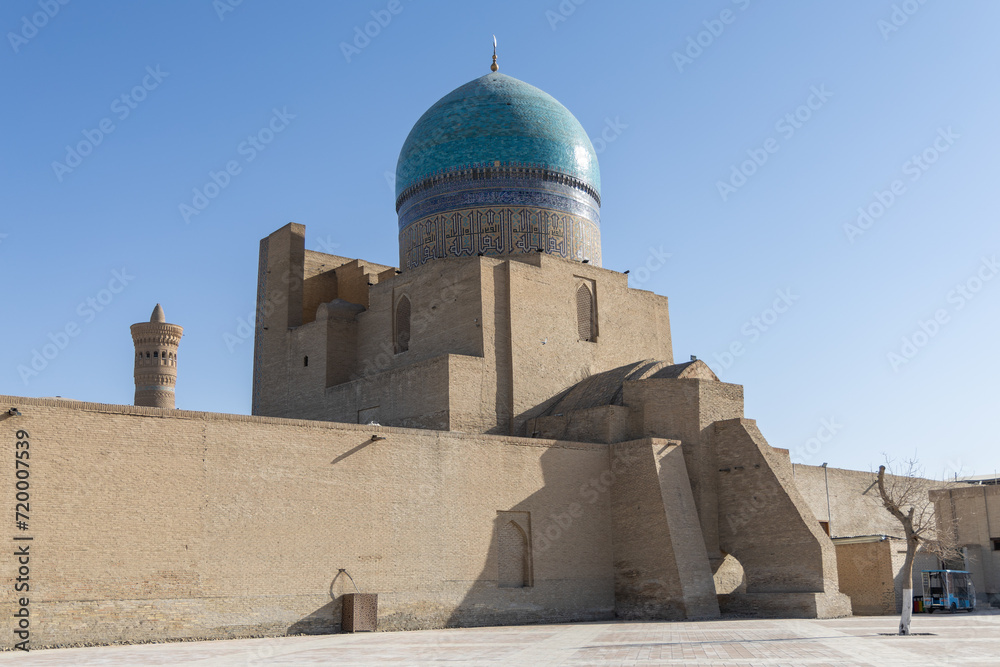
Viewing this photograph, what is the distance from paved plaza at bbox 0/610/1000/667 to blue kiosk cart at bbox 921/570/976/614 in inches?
173

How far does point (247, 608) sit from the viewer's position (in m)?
11.2

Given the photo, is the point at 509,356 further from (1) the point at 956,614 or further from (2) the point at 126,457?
(1) the point at 956,614

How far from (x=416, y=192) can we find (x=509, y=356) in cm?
417

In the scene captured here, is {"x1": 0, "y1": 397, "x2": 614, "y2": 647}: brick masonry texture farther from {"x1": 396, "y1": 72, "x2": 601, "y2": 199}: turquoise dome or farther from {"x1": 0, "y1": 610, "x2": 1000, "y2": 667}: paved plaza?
{"x1": 396, "y1": 72, "x2": 601, "y2": 199}: turquoise dome

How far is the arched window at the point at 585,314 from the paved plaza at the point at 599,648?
19.6ft

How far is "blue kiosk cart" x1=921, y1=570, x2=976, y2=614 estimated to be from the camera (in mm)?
16469

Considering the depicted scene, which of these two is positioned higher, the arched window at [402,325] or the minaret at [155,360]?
the minaret at [155,360]

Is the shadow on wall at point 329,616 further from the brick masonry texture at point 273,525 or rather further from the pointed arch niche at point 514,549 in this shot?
the pointed arch niche at point 514,549

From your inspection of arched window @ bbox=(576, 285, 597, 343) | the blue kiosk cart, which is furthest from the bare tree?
arched window @ bbox=(576, 285, 597, 343)

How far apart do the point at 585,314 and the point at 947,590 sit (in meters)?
7.36

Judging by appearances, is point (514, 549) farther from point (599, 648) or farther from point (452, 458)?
point (599, 648)

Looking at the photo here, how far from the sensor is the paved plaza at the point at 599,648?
8055mm

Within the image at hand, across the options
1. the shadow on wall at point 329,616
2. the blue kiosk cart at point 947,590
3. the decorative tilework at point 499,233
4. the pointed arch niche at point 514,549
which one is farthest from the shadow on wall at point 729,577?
the shadow on wall at point 329,616

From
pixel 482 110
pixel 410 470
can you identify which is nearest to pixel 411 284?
pixel 482 110
